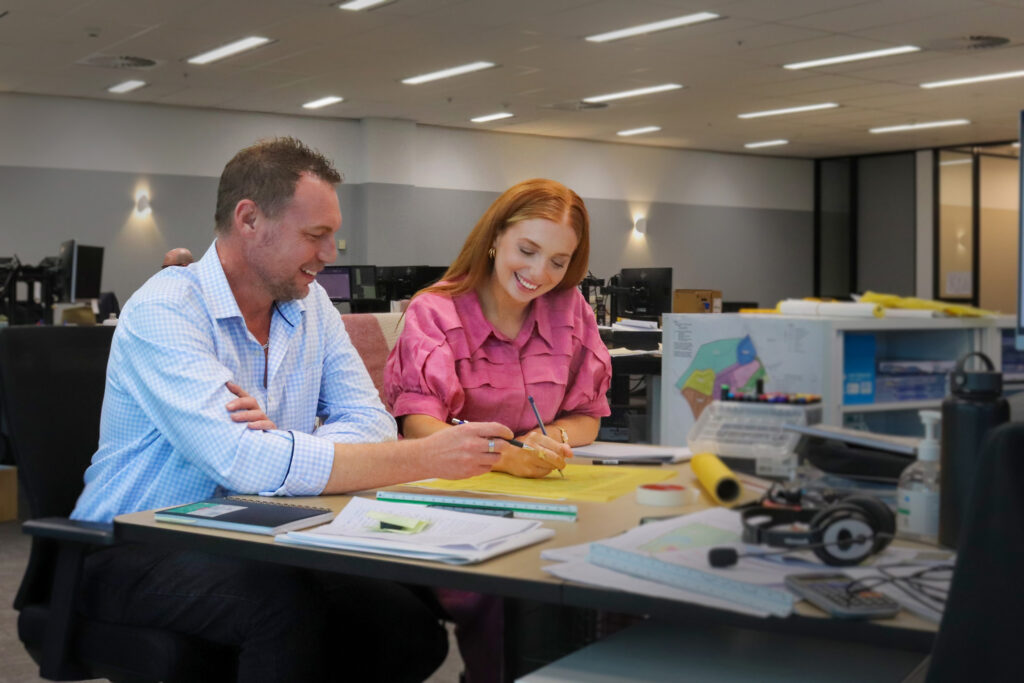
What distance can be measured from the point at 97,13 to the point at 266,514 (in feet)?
22.9

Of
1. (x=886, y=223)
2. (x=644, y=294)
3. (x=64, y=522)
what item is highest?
(x=886, y=223)

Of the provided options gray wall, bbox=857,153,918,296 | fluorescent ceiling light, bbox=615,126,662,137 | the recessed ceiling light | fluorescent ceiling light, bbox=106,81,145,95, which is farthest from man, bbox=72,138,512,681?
gray wall, bbox=857,153,918,296

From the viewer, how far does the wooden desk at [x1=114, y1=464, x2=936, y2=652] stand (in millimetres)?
970

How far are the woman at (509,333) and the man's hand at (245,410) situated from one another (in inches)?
18.2

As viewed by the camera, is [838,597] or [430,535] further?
[430,535]

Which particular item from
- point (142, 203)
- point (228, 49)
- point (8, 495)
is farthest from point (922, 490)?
point (142, 203)

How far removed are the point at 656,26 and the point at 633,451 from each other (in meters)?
6.63

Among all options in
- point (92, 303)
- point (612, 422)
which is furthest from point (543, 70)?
point (612, 422)

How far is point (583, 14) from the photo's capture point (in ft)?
24.9

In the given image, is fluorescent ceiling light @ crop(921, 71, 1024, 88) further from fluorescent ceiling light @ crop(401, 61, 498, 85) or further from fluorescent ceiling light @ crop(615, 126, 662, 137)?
fluorescent ceiling light @ crop(401, 61, 498, 85)

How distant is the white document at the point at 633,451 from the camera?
1333 millimetres

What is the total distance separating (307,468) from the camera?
5.25 ft

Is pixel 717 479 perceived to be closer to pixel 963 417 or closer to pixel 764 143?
pixel 963 417

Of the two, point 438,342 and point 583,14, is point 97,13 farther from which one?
point 438,342
